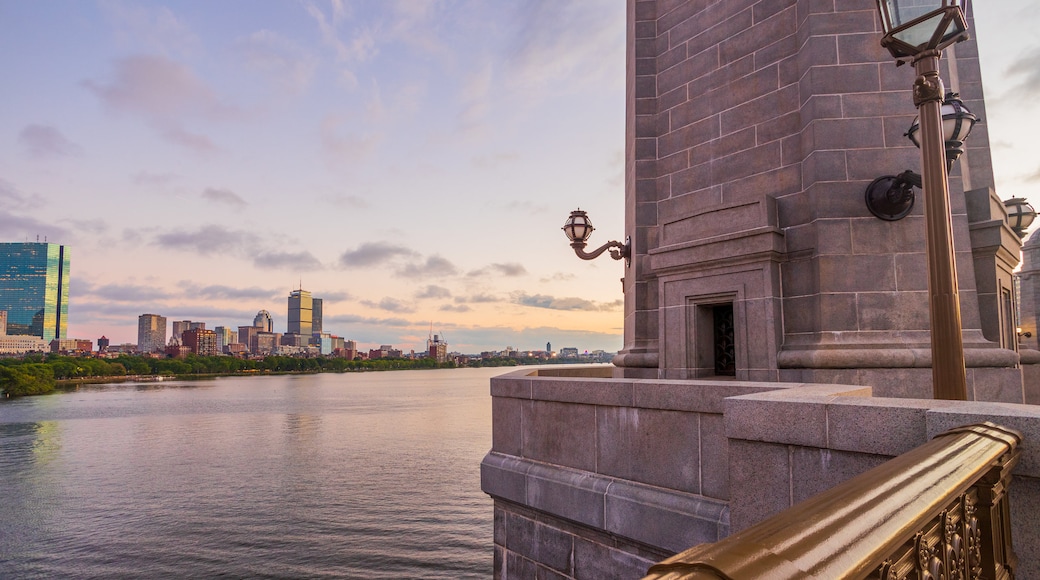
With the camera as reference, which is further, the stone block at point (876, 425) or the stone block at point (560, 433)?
the stone block at point (560, 433)

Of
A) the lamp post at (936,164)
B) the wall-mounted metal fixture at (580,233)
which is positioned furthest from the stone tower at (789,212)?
the lamp post at (936,164)

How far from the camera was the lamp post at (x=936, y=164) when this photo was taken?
182 inches

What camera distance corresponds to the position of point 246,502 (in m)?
26.2

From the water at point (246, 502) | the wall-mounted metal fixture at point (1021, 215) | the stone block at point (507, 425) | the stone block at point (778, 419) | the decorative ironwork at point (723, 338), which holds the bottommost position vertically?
the water at point (246, 502)

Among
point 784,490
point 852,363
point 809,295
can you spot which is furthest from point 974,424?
point 809,295

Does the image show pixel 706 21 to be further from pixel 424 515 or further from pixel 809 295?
pixel 424 515

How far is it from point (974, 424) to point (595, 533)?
4.27 meters

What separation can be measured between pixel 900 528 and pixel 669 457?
4329 mm

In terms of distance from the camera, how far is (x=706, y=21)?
1089 cm

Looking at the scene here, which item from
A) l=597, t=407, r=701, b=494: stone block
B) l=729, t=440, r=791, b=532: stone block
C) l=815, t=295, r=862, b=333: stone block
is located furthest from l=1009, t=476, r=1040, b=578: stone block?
l=815, t=295, r=862, b=333: stone block

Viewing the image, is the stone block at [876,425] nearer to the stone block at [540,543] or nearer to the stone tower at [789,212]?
the stone block at [540,543]

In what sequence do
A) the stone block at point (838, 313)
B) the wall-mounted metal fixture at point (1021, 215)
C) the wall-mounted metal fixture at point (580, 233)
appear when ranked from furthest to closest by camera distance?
the wall-mounted metal fixture at point (580, 233) < the wall-mounted metal fixture at point (1021, 215) < the stone block at point (838, 313)

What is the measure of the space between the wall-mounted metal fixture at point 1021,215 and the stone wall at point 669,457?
9378 mm

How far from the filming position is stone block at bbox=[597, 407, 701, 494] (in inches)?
221
